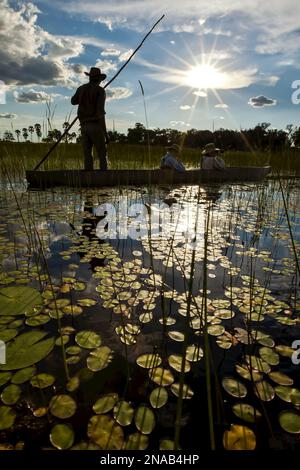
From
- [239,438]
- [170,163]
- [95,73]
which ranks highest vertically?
[95,73]

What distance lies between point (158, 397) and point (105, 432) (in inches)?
10.2

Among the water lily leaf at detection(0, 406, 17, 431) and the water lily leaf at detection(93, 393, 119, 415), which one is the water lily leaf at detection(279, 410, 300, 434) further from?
the water lily leaf at detection(0, 406, 17, 431)

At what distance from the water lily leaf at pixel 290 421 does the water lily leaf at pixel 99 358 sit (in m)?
0.78

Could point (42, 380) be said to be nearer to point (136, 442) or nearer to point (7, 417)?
point (7, 417)

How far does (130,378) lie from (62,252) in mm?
1736

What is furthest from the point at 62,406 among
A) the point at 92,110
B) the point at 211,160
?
the point at 211,160

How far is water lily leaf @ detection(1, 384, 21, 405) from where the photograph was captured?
3.77 ft

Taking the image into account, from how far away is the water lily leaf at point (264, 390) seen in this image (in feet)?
4.05

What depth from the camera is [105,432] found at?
1.04 meters

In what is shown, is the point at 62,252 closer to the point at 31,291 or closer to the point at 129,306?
the point at 31,291

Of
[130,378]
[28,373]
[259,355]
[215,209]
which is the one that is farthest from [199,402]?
[215,209]

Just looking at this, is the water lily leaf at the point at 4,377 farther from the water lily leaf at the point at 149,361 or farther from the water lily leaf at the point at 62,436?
the water lily leaf at the point at 149,361

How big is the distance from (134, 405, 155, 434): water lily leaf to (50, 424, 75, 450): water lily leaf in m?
0.24

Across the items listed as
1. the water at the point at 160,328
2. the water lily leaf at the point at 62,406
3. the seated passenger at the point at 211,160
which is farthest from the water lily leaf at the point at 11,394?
the seated passenger at the point at 211,160
